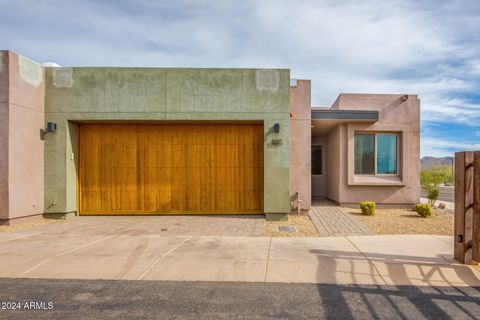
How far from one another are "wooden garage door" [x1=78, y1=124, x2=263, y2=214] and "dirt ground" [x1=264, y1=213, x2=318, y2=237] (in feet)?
4.07

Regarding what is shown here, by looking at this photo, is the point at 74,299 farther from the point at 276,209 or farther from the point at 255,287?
the point at 276,209

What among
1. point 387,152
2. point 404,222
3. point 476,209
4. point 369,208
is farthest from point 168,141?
point 387,152

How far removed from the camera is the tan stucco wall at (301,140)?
31.2 feet

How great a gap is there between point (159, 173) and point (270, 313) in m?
7.23

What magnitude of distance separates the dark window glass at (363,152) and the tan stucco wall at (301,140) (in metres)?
3.02

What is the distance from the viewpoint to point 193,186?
31.5 ft

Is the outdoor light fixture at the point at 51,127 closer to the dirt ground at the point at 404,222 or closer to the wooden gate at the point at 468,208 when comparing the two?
the dirt ground at the point at 404,222

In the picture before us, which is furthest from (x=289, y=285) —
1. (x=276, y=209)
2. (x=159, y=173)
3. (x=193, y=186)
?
(x=159, y=173)

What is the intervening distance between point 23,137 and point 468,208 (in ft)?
37.8

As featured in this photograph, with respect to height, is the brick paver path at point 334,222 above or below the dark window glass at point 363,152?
below

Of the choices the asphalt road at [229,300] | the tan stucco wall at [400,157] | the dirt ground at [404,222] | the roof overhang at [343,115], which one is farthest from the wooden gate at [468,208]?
the tan stucco wall at [400,157]

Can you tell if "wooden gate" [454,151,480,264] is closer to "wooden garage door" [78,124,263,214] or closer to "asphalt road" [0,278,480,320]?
"asphalt road" [0,278,480,320]

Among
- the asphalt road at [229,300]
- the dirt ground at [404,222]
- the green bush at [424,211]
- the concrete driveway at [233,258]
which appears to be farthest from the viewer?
the green bush at [424,211]

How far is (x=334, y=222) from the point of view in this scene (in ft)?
27.6
